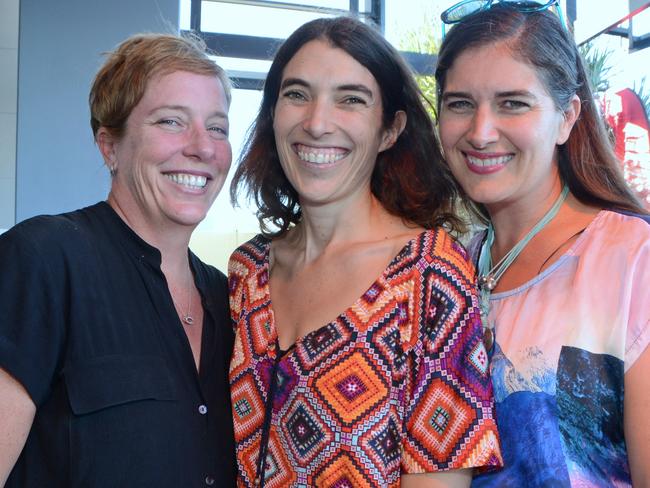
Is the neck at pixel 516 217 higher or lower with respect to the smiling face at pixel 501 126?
lower

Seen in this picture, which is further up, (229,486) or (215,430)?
(215,430)

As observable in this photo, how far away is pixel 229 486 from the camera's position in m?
1.62

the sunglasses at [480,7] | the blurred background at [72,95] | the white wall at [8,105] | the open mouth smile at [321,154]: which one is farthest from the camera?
the white wall at [8,105]

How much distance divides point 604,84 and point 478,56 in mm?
4029

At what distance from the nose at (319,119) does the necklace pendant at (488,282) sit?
484 mm

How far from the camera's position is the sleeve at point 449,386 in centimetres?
139

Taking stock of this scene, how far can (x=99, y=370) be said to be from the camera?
4.83 ft

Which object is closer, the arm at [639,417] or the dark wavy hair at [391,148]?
the arm at [639,417]

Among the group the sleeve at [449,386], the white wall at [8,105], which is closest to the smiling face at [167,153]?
the sleeve at [449,386]

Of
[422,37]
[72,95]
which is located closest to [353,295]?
[72,95]

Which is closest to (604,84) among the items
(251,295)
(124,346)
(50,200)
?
(50,200)

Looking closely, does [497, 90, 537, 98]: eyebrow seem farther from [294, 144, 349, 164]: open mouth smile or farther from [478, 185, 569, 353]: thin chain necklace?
[294, 144, 349, 164]: open mouth smile

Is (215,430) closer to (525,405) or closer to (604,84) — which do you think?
(525,405)

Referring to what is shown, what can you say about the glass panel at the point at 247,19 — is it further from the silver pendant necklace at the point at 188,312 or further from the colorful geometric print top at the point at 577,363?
the colorful geometric print top at the point at 577,363
